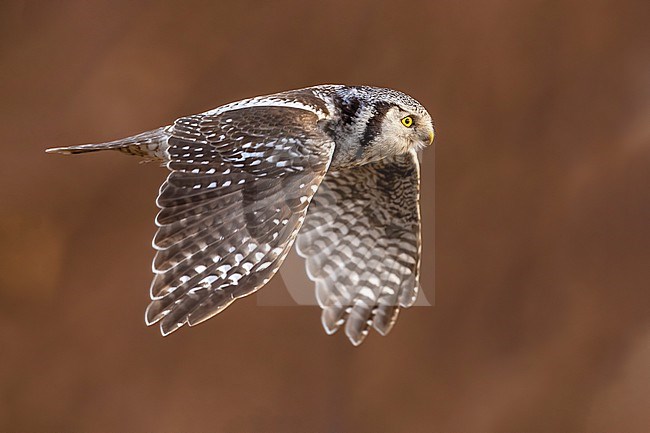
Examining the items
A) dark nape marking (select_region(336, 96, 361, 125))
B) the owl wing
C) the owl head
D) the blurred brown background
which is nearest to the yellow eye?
the owl head

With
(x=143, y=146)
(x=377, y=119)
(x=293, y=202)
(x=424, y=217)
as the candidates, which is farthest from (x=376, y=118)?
(x=424, y=217)

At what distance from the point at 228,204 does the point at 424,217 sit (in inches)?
48.9

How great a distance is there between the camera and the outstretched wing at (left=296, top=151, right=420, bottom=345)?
9.55 ft

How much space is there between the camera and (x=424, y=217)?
3.37 m

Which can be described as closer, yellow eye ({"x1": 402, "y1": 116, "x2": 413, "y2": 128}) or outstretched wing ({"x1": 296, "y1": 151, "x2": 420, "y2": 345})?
yellow eye ({"x1": 402, "y1": 116, "x2": 413, "y2": 128})

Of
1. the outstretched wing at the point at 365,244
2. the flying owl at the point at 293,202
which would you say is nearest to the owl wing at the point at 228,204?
the flying owl at the point at 293,202

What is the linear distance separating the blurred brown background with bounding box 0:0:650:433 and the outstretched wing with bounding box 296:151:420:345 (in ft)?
1.07

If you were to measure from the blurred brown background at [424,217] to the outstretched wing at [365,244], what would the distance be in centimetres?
32

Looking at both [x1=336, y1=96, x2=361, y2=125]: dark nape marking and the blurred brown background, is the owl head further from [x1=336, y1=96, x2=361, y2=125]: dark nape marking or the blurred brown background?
the blurred brown background
